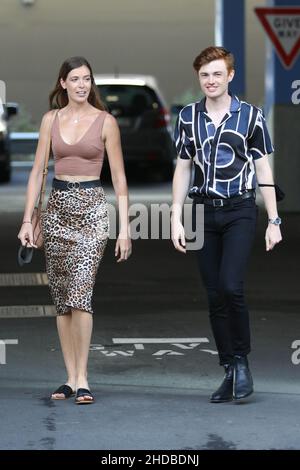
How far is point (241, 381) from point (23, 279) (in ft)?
20.5

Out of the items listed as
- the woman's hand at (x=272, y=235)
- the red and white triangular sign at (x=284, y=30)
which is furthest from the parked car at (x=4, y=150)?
the woman's hand at (x=272, y=235)

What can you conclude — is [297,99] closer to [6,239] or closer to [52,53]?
[6,239]

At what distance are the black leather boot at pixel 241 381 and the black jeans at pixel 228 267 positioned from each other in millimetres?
62

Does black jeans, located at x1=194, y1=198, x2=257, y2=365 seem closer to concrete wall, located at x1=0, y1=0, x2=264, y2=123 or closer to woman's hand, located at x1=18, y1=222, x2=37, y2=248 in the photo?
woman's hand, located at x1=18, y1=222, x2=37, y2=248

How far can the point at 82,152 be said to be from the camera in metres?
8.66

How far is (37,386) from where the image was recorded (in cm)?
919

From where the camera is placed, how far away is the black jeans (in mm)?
8523

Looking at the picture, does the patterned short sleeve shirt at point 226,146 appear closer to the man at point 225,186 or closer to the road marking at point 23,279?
the man at point 225,186

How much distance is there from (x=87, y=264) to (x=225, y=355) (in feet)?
2.95

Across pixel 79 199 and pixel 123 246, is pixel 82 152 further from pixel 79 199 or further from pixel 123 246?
pixel 123 246

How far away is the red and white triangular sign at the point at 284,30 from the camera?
2064 cm

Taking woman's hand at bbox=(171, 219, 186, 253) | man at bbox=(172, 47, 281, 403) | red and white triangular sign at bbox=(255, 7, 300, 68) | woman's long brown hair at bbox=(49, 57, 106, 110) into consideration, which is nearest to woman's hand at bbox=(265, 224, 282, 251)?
man at bbox=(172, 47, 281, 403)

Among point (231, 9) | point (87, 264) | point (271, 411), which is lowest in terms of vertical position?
point (271, 411)

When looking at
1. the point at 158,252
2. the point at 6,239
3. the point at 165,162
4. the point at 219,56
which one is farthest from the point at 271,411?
the point at 165,162
